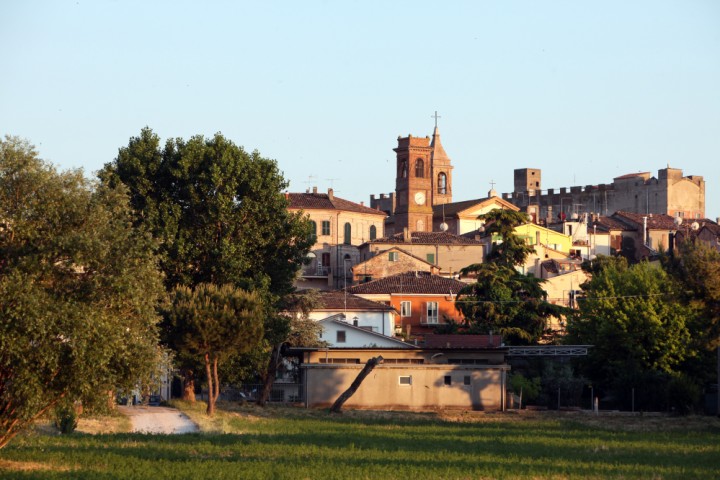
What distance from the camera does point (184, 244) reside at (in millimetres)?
64625

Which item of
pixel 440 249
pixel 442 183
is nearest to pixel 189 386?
pixel 440 249

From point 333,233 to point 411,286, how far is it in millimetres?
26584

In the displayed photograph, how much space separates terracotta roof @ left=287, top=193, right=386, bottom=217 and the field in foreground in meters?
61.1

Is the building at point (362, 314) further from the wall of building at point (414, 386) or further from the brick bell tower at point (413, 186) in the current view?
the brick bell tower at point (413, 186)

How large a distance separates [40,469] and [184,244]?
31956 millimetres

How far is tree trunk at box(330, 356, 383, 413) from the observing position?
6462 cm

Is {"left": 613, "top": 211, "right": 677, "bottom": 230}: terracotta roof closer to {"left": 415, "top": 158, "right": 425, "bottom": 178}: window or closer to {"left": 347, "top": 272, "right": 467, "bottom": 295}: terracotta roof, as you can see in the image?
{"left": 415, "top": 158, "right": 425, "bottom": 178}: window

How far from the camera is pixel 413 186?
140000mm

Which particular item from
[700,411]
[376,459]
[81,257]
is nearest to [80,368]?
[81,257]

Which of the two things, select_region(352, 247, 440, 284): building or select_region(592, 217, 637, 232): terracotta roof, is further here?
select_region(592, 217, 637, 232): terracotta roof

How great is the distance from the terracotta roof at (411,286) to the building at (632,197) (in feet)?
155

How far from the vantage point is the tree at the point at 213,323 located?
58.2 metres

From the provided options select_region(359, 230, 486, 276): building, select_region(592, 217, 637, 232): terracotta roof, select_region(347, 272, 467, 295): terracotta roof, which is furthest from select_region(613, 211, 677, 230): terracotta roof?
select_region(347, 272, 467, 295): terracotta roof

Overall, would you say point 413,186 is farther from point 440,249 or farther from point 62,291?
point 62,291
